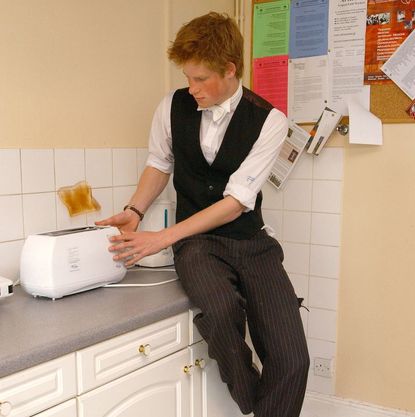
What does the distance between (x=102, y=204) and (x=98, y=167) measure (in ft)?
0.43

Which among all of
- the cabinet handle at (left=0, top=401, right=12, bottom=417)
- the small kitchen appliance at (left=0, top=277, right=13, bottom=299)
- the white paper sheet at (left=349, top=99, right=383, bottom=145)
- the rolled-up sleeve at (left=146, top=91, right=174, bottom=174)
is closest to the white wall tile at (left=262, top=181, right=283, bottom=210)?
the white paper sheet at (left=349, top=99, right=383, bottom=145)

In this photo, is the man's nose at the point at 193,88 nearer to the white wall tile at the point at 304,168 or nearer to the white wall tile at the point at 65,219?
the white wall tile at the point at 65,219

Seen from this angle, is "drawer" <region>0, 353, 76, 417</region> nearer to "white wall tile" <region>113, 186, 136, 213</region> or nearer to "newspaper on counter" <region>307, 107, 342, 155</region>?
"white wall tile" <region>113, 186, 136, 213</region>

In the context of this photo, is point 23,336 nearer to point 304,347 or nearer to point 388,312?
point 304,347

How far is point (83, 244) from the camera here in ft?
4.96

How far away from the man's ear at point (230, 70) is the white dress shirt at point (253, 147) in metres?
0.07

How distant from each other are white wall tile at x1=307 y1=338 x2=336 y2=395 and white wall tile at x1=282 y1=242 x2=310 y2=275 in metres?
0.31

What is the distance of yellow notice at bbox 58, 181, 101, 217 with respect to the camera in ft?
5.66

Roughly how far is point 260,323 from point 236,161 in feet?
1.64

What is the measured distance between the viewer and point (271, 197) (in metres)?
2.38

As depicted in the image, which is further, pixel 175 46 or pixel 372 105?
pixel 372 105

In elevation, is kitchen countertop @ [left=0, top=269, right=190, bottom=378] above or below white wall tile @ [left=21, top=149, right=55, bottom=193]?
below

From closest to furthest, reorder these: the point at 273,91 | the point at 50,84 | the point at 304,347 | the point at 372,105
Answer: the point at 304,347, the point at 50,84, the point at 372,105, the point at 273,91

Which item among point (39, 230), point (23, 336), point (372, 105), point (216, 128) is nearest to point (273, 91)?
point (372, 105)
